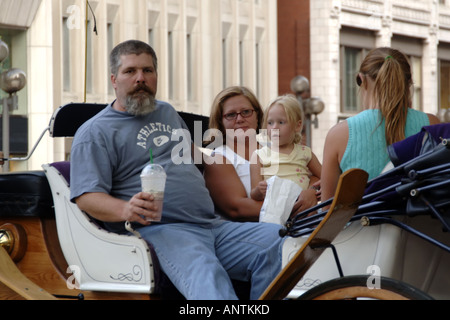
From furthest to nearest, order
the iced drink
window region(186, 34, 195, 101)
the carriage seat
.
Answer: window region(186, 34, 195, 101)
the carriage seat
the iced drink

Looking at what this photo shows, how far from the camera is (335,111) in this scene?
3030 centimetres

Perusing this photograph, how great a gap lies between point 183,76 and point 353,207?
23677 millimetres

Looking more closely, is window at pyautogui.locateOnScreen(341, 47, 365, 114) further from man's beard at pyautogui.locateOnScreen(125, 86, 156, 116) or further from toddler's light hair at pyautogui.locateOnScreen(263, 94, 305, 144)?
man's beard at pyautogui.locateOnScreen(125, 86, 156, 116)

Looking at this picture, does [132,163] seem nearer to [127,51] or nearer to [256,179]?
[127,51]

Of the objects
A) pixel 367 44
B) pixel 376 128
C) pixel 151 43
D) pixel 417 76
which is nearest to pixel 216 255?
pixel 376 128

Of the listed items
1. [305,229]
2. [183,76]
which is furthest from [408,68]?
[183,76]

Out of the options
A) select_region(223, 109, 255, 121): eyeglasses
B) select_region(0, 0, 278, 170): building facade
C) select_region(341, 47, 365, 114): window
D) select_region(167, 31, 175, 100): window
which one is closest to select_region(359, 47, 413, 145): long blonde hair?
select_region(223, 109, 255, 121): eyeglasses

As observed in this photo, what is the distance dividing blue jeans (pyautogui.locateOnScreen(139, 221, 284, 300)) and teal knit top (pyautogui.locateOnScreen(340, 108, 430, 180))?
460 mm

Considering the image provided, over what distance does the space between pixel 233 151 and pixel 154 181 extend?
1.40 meters

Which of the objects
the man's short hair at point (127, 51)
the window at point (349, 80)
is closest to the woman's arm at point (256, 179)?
the man's short hair at point (127, 51)

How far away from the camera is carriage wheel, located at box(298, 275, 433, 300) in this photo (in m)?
2.75

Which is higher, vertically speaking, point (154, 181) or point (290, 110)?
A: point (290, 110)

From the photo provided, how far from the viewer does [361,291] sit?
9.39 feet
